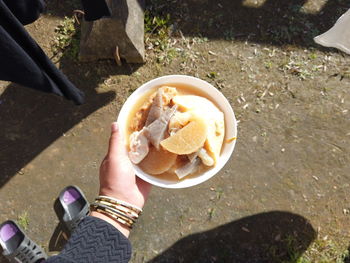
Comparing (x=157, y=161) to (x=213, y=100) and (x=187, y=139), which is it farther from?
(x=213, y=100)

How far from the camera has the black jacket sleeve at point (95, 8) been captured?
224cm

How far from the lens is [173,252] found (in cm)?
278

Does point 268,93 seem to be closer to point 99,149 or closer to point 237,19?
point 237,19

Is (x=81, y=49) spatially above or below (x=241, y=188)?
above

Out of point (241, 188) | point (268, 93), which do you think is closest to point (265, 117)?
point (268, 93)

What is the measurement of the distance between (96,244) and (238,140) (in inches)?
64.7

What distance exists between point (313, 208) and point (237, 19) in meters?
1.81

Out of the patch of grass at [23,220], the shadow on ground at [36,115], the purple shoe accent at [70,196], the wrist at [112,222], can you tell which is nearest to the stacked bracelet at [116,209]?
the wrist at [112,222]

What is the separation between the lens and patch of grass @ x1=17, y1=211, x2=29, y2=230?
9.32 feet

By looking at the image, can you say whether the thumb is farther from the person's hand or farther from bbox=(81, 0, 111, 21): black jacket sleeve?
bbox=(81, 0, 111, 21): black jacket sleeve

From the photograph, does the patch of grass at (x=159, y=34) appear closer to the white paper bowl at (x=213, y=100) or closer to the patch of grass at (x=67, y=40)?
the patch of grass at (x=67, y=40)

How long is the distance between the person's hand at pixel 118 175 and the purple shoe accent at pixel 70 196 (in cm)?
102

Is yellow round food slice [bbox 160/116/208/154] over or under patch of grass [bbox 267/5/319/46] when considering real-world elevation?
over

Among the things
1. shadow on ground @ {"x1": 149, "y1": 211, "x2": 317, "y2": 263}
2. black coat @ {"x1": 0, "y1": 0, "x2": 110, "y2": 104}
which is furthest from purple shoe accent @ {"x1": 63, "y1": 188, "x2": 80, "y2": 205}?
black coat @ {"x1": 0, "y1": 0, "x2": 110, "y2": 104}
